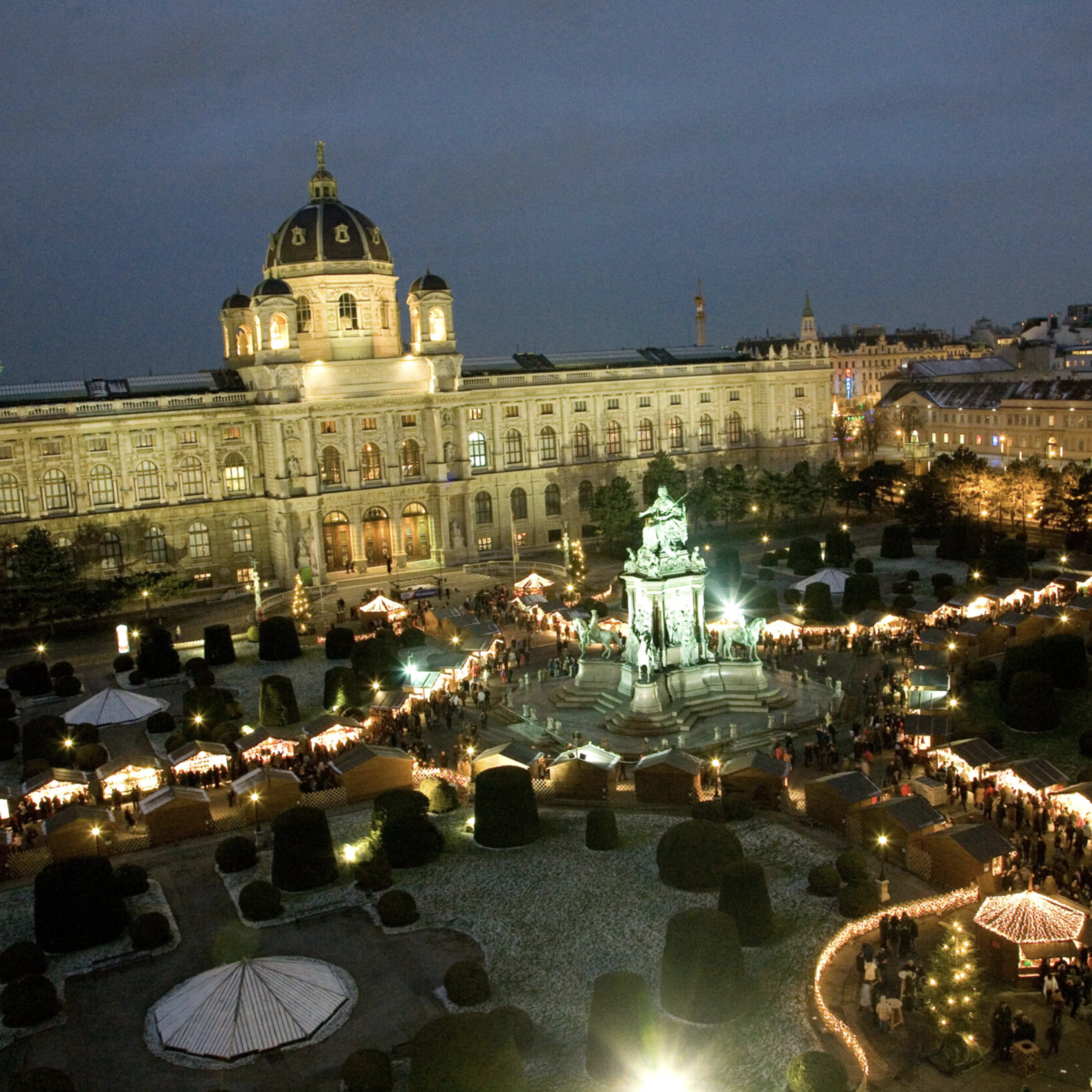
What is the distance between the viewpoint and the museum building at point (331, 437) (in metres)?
72.6

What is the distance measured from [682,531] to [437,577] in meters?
29.5

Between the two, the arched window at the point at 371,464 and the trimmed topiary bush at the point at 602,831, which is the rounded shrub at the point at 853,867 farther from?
the arched window at the point at 371,464

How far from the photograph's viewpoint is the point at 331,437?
3049 inches

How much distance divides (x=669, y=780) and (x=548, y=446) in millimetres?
52513

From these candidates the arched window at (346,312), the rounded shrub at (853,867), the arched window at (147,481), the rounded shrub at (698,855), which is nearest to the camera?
the rounded shrub at (853,867)

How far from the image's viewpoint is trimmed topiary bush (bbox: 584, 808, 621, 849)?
112 ft

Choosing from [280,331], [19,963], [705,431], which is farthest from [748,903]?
[705,431]

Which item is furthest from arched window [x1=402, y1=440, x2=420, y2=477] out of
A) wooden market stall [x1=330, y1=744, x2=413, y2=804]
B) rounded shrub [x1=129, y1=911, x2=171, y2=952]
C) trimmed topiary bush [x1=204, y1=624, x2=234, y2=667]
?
rounded shrub [x1=129, y1=911, x2=171, y2=952]

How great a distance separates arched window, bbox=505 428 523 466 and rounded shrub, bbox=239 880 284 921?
56.8m

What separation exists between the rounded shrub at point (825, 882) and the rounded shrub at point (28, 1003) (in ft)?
60.4

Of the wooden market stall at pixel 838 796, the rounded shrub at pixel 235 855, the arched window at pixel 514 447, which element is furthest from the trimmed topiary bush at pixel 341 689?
the arched window at pixel 514 447

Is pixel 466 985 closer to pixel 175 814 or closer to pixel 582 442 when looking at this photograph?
pixel 175 814

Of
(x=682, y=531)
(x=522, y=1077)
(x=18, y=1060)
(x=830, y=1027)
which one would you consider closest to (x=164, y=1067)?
(x=18, y=1060)

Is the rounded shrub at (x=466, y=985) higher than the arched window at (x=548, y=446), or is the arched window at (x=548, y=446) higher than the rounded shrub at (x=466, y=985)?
the arched window at (x=548, y=446)
